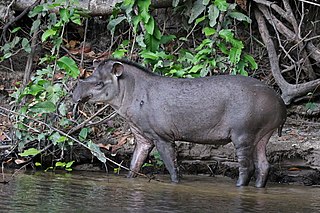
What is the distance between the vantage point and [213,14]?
32.1 ft

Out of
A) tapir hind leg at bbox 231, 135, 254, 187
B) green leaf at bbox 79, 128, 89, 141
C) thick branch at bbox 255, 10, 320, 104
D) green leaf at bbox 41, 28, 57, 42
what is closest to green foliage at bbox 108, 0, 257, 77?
thick branch at bbox 255, 10, 320, 104

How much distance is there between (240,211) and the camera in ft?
18.4

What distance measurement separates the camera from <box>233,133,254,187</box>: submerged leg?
8.01m

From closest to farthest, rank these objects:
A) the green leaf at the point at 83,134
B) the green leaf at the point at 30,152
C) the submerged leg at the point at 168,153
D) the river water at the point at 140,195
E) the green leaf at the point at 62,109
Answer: the river water at the point at 140,195 < the submerged leg at the point at 168,153 < the green leaf at the point at 30,152 < the green leaf at the point at 83,134 < the green leaf at the point at 62,109

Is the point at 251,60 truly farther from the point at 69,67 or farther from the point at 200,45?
the point at 69,67

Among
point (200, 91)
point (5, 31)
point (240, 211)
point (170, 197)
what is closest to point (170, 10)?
point (5, 31)

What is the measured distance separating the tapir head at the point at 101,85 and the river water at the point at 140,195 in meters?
0.93

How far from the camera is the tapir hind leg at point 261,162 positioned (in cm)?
817

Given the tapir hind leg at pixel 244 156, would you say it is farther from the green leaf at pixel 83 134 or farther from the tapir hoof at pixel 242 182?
the green leaf at pixel 83 134

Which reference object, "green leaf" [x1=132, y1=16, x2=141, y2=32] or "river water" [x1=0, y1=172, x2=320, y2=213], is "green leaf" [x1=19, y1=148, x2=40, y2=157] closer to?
"river water" [x1=0, y1=172, x2=320, y2=213]

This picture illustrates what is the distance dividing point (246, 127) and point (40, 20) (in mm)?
4231

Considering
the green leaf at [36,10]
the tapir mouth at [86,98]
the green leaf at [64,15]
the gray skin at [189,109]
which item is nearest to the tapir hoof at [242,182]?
the gray skin at [189,109]

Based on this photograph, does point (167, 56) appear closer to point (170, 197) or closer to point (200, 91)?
point (200, 91)

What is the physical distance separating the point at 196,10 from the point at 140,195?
4387 millimetres
